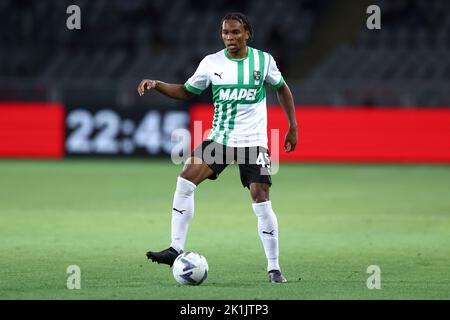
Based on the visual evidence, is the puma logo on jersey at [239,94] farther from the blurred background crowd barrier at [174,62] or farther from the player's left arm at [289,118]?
the blurred background crowd barrier at [174,62]

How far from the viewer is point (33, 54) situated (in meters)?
27.6

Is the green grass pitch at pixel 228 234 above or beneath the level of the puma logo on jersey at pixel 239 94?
beneath

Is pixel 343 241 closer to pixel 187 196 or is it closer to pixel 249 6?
pixel 187 196

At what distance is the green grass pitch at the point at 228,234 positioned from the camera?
8.16 meters

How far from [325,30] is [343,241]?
18.3m

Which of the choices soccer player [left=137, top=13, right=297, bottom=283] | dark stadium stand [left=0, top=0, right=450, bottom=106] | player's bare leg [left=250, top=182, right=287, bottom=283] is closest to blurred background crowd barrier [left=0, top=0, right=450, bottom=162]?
dark stadium stand [left=0, top=0, right=450, bottom=106]

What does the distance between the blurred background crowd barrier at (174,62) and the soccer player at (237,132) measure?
14331mm

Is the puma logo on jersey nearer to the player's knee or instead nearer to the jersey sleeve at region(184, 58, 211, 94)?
the jersey sleeve at region(184, 58, 211, 94)

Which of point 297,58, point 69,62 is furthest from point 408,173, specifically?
point 69,62

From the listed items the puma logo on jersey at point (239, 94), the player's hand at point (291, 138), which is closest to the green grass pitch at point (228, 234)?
the player's hand at point (291, 138)

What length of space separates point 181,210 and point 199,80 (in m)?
1.14

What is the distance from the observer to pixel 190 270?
8.22 m

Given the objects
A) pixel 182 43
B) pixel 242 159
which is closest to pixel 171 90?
pixel 242 159

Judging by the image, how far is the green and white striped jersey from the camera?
8.82 metres
